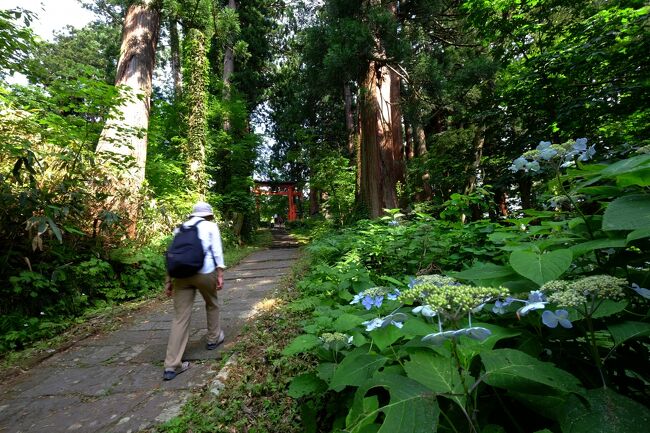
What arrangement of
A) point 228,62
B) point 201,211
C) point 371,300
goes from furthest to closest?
point 228,62 → point 201,211 → point 371,300

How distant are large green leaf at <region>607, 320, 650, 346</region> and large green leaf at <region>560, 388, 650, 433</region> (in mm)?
139

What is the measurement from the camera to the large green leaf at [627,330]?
0.80 metres

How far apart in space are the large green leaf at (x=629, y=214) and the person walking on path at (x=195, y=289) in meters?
2.91

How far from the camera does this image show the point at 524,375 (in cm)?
78

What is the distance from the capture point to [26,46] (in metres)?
3.52

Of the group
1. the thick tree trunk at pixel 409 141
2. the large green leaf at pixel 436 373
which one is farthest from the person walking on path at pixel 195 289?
the thick tree trunk at pixel 409 141

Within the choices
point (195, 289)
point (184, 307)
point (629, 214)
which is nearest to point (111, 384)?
point (184, 307)

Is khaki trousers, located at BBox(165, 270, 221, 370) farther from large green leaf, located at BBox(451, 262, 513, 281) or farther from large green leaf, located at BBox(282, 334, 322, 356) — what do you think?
large green leaf, located at BBox(451, 262, 513, 281)

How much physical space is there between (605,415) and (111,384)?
3422 mm

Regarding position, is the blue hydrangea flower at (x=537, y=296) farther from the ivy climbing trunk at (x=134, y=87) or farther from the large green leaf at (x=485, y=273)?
the ivy climbing trunk at (x=134, y=87)

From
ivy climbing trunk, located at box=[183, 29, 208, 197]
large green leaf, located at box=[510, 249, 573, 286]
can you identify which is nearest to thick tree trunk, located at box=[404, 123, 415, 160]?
ivy climbing trunk, located at box=[183, 29, 208, 197]

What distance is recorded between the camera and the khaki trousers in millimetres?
2914

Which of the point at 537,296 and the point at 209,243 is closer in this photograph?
the point at 537,296

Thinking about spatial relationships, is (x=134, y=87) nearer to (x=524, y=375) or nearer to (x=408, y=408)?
(x=408, y=408)
